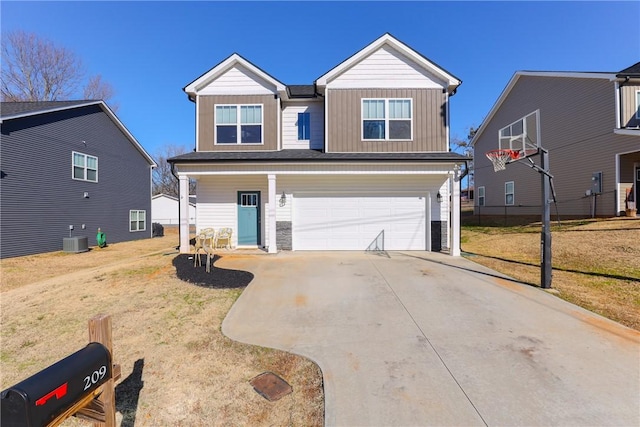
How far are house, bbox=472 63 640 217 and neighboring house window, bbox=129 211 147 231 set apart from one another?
21271mm

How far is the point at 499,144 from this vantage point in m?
18.9

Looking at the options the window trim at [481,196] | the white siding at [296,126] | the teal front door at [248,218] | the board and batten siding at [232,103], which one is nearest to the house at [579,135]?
the window trim at [481,196]

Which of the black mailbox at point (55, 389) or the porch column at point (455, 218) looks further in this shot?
the porch column at point (455, 218)

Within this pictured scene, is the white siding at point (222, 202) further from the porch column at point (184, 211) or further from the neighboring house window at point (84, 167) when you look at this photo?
the neighboring house window at point (84, 167)

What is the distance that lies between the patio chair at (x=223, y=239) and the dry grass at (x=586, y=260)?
8.71 meters

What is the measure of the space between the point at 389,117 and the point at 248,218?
6.70m

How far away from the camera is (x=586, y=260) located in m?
8.30

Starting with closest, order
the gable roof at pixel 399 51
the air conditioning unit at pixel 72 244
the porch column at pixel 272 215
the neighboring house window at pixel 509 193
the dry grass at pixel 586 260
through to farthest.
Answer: the dry grass at pixel 586 260 → the porch column at pixel 272 215 → the gable roof at pixel 399 51 → the air conditioning unit at pixel 72 244 → the neighboring house window at pixel 509 193

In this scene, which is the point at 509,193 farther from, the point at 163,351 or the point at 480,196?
the point at 163,351

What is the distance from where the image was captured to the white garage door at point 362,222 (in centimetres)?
1075

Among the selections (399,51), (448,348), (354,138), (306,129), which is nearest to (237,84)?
(306,129)

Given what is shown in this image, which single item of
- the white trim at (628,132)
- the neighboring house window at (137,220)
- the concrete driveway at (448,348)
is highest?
the white trim at (628,132)

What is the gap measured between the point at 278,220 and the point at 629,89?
16.2 metres

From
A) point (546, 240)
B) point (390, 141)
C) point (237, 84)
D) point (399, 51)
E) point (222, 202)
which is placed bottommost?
point (546, 240)
